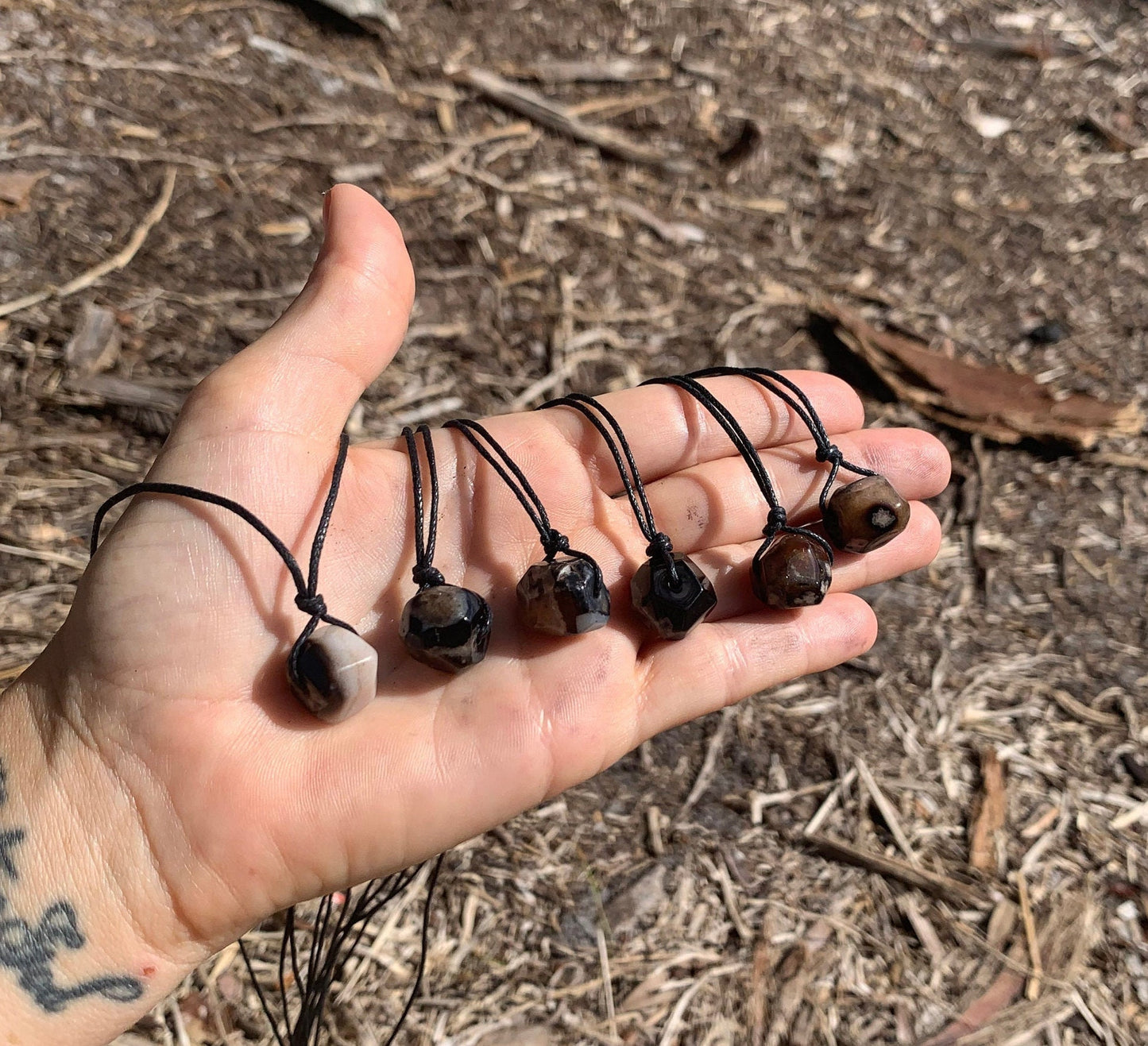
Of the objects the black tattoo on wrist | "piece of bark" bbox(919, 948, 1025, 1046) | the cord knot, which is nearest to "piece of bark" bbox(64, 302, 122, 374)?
the black tattoo on wrist

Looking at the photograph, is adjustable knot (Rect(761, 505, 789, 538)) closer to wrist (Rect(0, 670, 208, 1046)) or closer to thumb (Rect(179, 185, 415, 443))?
thumb (Rect(179, 185, 415, 443))

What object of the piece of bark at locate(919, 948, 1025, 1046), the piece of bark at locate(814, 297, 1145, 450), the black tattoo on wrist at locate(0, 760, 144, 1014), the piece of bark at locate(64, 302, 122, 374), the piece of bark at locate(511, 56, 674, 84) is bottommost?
the piece of bark at locate(919, 948, 1025, 1046)

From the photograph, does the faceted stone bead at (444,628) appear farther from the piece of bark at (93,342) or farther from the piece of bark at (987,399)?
the piece of bark at (987,399)

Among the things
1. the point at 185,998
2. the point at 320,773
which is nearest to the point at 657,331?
the point at 320,773

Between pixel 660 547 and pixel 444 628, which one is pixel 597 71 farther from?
pixel 444 628

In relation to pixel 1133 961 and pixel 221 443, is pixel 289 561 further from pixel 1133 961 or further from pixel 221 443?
pixel 1133 961

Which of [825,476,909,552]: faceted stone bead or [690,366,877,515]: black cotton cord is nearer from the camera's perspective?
[825,476,909,552]: faceted stone bead
